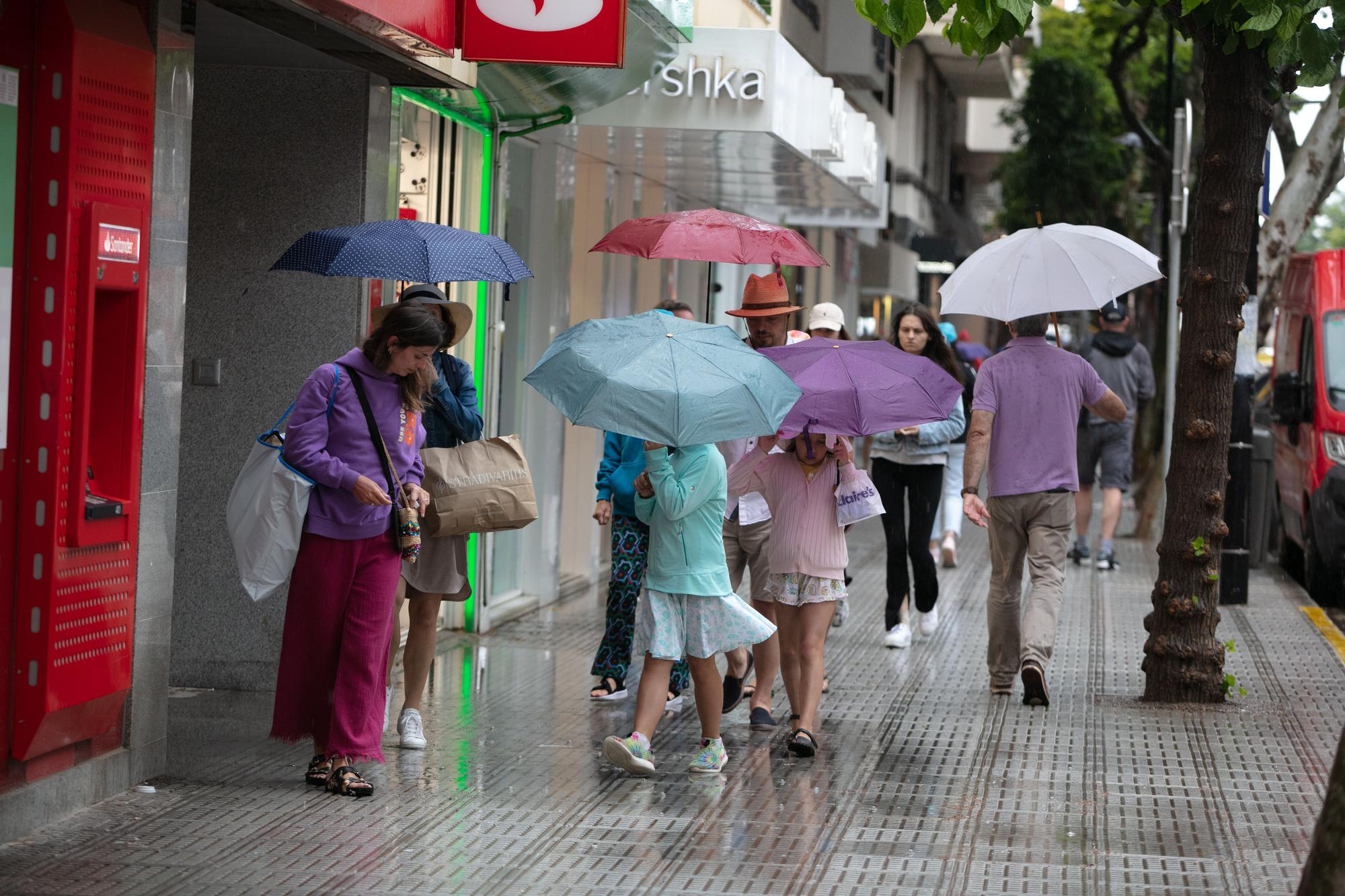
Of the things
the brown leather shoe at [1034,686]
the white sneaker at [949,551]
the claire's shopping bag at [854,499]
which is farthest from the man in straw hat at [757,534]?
the white sneaker at [949,551]

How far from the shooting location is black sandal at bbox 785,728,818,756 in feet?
24.3

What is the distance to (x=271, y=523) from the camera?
6.48m

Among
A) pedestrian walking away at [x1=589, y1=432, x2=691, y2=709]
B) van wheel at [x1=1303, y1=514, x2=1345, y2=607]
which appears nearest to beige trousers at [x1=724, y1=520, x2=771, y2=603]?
pedestrian walking away at [x1=589, y1=432, x2=691, y2=709]

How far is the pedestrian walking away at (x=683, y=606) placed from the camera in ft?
22.6

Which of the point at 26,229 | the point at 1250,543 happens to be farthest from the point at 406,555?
the point at 1250,543

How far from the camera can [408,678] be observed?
24.8 ft

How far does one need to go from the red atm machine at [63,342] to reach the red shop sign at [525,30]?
6.22 feet

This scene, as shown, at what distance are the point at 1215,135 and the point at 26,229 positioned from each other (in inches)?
223

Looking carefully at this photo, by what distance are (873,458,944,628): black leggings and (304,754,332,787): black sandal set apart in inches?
177

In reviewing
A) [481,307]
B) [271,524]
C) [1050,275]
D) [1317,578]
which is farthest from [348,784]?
[1317,578]

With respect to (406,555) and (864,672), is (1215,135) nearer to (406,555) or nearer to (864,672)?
(864,672)

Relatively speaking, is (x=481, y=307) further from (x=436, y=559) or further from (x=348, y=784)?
(x=348, y=784)

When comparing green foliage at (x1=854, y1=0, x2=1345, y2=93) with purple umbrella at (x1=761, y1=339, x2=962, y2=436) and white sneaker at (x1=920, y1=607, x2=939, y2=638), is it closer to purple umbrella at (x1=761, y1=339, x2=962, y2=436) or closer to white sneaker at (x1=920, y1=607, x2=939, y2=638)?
purple umbrella at (x1=761, y1=339, x2=962, y2=436)

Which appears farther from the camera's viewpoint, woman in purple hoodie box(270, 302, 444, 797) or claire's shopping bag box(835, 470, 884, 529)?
claire's shopping bag box(835, 470, 884, 529)
